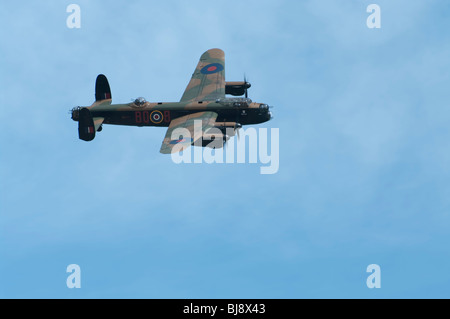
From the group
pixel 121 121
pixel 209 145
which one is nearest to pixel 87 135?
pixel 121 121

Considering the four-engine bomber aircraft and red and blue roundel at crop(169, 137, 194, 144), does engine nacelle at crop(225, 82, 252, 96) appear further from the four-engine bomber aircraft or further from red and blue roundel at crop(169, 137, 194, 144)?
red and blue roundel at crop(169, 137, 194, 144)

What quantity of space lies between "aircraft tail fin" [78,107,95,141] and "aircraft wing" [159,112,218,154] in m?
5.15

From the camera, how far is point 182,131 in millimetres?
48562

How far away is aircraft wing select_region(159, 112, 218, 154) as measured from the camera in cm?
4622

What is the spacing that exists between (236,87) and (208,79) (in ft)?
7.42

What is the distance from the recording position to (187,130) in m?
48.6

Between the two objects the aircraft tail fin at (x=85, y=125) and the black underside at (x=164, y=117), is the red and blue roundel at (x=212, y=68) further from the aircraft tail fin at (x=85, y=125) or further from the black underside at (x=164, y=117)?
the aircraft tail fin at (x=85, y=125)

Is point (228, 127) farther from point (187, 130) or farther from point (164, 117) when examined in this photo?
point (164, 117)

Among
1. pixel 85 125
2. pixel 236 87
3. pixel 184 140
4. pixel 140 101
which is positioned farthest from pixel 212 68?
pixel 85 125

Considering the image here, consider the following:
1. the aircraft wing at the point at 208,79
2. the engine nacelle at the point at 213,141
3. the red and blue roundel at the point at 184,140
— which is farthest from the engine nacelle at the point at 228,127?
the aircraft wing at the point at 208,79

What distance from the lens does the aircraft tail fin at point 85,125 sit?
49.3 meters

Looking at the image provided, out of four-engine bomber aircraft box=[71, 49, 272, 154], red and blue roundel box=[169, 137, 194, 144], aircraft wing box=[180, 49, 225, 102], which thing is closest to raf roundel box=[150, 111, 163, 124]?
four-engine bomber aircraft box=[71, 49, 272, 154]

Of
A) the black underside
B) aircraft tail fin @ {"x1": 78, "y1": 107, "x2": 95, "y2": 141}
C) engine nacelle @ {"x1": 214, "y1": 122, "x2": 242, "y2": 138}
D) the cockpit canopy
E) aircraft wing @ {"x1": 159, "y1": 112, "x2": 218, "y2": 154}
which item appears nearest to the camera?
aircraft wing @ {"x1": 159, "y1": 112, "x2": 218, "y2": 154}
